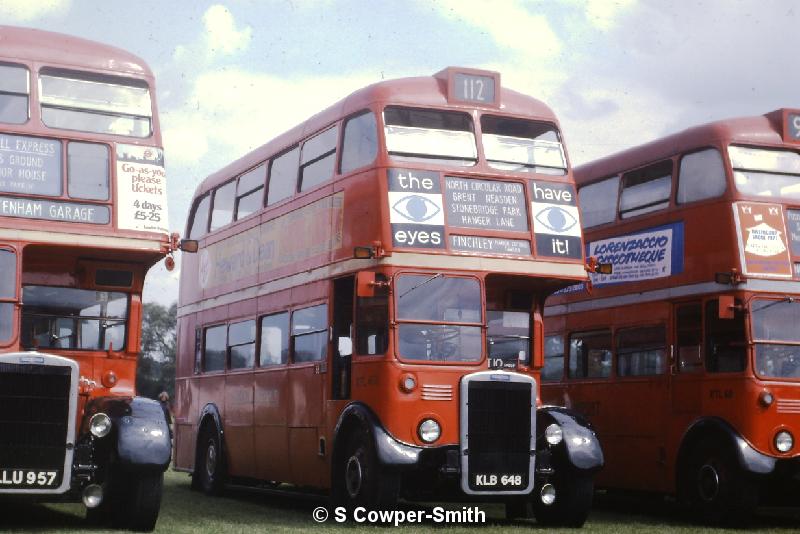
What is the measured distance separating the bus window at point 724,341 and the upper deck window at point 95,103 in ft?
22.4

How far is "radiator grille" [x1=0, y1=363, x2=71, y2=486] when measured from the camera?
41.9ft

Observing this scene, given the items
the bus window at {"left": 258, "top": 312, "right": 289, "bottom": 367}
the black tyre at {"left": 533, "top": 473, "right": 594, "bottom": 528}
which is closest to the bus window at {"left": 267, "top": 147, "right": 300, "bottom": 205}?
the bus window at {"left": 258, "top": 312, "right": 289, "bottom": 367}

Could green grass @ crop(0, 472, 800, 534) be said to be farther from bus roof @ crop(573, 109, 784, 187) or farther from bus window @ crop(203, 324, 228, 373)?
bus roof @ crop(573, 109, 784, 187)

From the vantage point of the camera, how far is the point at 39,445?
1285 centimetres

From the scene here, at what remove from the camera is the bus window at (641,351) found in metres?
17.2

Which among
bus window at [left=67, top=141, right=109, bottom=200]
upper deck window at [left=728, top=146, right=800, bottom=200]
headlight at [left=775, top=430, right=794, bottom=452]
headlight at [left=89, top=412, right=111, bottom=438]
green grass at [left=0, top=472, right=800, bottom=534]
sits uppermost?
upper deck window at [left=728, top=146, right=800, bottom=200]

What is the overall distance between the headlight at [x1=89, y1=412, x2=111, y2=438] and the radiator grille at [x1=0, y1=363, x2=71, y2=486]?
246mm

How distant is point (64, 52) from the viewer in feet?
45.9

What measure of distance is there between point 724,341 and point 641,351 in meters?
1.84

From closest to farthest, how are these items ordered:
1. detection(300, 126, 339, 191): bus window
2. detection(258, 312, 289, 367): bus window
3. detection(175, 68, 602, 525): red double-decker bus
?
detection(175, 68, 602, 525): red double-decker bus
detection(300, 126, 339, 191): bus window
detection(258, 312, 289, 367): bus window

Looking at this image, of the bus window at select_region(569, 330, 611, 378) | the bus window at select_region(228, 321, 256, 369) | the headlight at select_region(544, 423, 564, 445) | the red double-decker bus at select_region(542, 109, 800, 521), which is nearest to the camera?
the headlight at select_region(544, 423, 564, 445)

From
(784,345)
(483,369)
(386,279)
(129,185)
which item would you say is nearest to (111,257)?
(129,185)

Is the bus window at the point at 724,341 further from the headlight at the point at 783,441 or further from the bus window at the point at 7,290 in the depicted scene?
the bus window at the point at 7,290

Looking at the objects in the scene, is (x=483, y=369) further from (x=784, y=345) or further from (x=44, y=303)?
(x=44, y=303)
